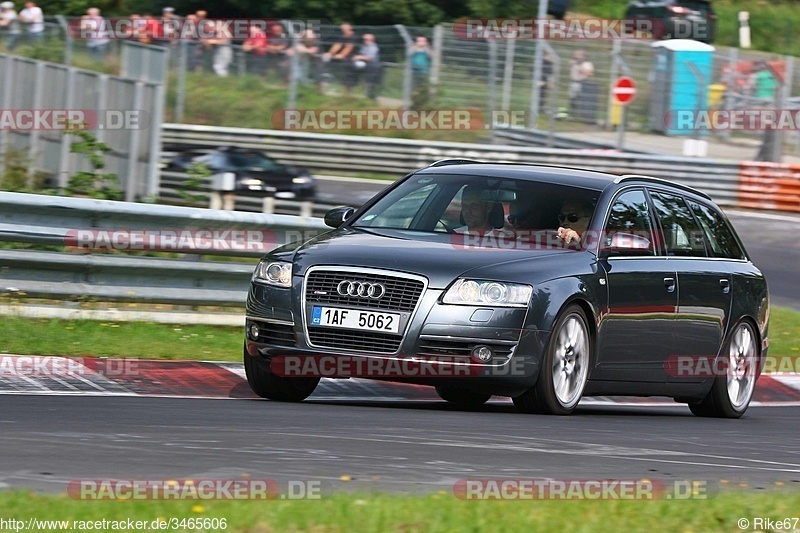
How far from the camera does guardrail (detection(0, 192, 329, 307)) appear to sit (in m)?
11.7

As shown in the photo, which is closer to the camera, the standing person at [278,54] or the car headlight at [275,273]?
the car headlight at [275,273]

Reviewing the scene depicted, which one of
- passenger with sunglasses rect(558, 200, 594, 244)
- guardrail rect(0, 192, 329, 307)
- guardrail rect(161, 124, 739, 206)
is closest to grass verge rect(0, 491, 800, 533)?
passenger with sunglasses rect(558, 200, 594, 244)

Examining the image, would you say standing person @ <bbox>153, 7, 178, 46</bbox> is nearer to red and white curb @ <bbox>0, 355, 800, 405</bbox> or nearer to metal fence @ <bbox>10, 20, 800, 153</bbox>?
metal fence @ <bbox>10, 20, 800, 153</bbox>

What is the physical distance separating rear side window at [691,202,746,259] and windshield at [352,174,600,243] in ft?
5.31

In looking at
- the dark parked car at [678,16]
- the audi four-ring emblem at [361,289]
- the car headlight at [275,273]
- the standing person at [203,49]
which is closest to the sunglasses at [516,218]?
the audi four-ring emblem at [361,289]

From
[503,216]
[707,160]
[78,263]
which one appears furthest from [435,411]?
[707,160]

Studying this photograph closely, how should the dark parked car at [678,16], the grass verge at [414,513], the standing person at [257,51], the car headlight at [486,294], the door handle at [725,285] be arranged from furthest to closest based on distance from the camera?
the dark parked car at [678,16]
the standing person at [257,51]
the door handle at [725,285]
the car headlight at [486,294]
the grass verge at [414,513]

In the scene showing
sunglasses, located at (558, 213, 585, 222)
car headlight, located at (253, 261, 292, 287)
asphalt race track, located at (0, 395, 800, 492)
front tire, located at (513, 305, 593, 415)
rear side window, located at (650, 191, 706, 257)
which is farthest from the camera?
rear side window, located at (650, 191, 706, 257)

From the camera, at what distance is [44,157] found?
22.9m

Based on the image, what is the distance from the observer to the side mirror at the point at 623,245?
9.57 meters

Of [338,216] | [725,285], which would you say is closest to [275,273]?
[338,216]

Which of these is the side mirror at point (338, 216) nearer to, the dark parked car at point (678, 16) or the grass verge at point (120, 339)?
the grass verge at point (120, 339)

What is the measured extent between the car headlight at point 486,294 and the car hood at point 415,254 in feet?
0.15

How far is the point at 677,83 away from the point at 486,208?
2024 centimetres
